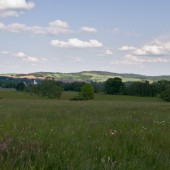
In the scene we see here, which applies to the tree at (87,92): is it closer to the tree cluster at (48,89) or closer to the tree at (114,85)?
the tree cluster at (48,89)

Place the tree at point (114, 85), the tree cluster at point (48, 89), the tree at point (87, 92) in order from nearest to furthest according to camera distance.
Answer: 1. the tree at point (87, 92)
2. the tree cluster at point (48, 89)
3. the tree at point (114, 85)

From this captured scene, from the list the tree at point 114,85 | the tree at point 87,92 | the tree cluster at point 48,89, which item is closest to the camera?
the tree at point 87,92

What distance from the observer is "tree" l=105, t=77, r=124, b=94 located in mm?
142250

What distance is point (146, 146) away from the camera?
625 centimetres

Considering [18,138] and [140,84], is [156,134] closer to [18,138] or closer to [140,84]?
[18,138]

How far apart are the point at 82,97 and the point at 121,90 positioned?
3023 centimetres

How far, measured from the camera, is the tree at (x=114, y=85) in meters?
142

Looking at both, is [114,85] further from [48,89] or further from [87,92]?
[48,89]

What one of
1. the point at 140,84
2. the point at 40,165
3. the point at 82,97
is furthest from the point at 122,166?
the point at 140,84

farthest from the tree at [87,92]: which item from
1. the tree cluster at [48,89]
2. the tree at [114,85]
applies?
the tree at [114,85]

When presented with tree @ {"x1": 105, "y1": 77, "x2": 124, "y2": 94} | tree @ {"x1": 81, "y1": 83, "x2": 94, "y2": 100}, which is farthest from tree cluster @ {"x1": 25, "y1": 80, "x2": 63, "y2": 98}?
tree @ {"x1": 105, "y1": 77, "x2": 124, "y2": 94}

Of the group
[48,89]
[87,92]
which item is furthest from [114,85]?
[48,89]

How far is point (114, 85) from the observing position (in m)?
144

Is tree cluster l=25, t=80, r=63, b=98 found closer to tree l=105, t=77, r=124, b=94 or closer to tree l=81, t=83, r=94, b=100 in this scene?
tree l=81, t=83, r=94, b=100
